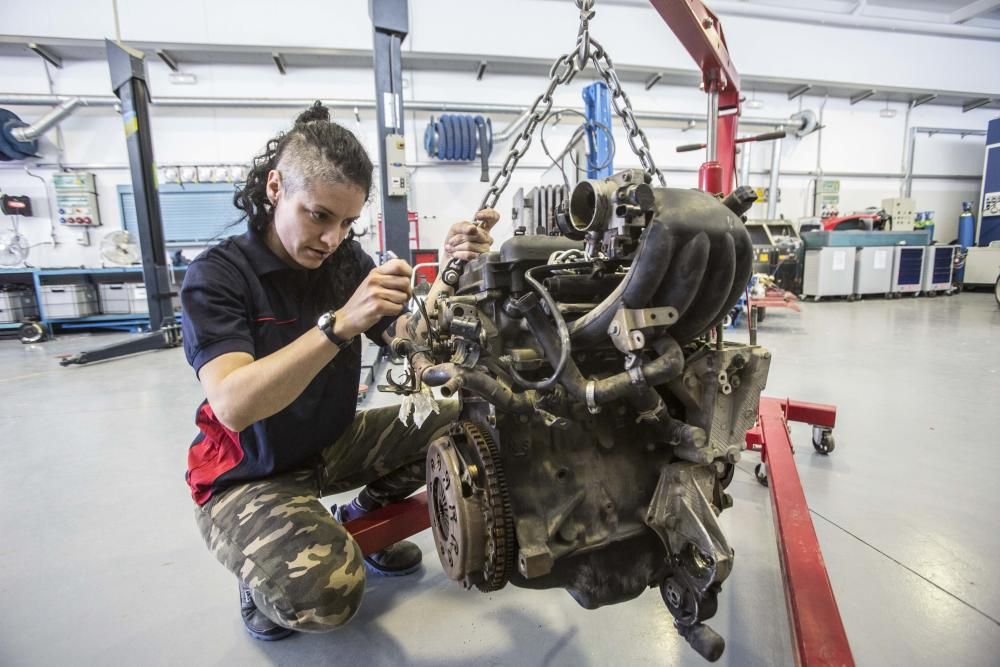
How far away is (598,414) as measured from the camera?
0.89 metres

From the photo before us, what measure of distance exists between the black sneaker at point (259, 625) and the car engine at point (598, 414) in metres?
0.48

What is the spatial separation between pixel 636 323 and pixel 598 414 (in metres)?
0.30

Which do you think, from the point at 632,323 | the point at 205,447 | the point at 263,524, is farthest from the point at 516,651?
the point at 205,447

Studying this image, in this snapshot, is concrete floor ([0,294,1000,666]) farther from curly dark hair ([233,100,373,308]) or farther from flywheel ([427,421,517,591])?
curly dark hair ([233,100,373,308])

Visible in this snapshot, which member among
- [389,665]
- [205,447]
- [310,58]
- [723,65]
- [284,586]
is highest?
[310,58]

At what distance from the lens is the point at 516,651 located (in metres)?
0.98

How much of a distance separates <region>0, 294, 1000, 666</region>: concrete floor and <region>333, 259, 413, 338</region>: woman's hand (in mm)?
709

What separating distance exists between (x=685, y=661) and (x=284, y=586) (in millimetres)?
822

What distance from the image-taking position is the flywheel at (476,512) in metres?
0.76

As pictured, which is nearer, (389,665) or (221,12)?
(389,665)

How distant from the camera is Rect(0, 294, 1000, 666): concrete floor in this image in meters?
0.99

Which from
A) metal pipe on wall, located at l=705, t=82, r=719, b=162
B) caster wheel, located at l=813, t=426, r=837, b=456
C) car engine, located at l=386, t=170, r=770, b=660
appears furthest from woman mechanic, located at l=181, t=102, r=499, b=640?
caster wheel, located at l=813, t=426, r=837, b=456

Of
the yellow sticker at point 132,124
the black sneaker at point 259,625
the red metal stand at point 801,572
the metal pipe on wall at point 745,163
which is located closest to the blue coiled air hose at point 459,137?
the yellow sticker at point 132,124

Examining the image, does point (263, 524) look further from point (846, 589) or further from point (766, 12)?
point (766, 12)
